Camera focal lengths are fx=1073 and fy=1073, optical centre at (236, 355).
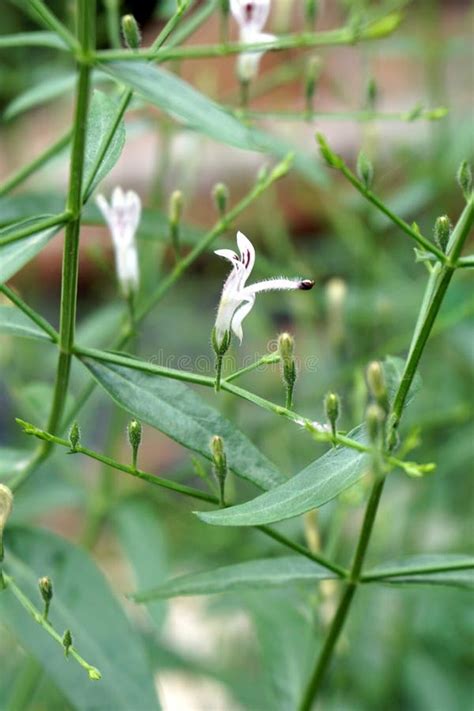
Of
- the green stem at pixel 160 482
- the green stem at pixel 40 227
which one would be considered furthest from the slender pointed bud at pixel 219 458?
the green stem at pixel 40 227

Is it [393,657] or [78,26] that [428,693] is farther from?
[78,26]

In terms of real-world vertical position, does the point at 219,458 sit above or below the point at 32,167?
below

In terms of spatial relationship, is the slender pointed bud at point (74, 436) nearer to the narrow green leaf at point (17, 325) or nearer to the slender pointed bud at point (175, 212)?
the narrow green leaf at point (17, 325)

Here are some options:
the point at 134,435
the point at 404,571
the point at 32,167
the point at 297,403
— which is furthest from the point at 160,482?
the point at 297,403

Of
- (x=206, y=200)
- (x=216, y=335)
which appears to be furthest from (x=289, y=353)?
(x=206, y=200)

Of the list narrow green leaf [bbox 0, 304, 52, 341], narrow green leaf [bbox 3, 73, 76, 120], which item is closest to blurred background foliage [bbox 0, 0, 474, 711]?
narrow green leaf [bbox 3, 73, 76, 120]

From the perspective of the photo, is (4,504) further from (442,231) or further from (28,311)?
(442,231)

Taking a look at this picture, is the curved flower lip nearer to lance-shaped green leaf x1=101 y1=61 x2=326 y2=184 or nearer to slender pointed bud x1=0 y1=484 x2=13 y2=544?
lance-shaped green leaf x1=101 y1=61 x2=326 y2=184
